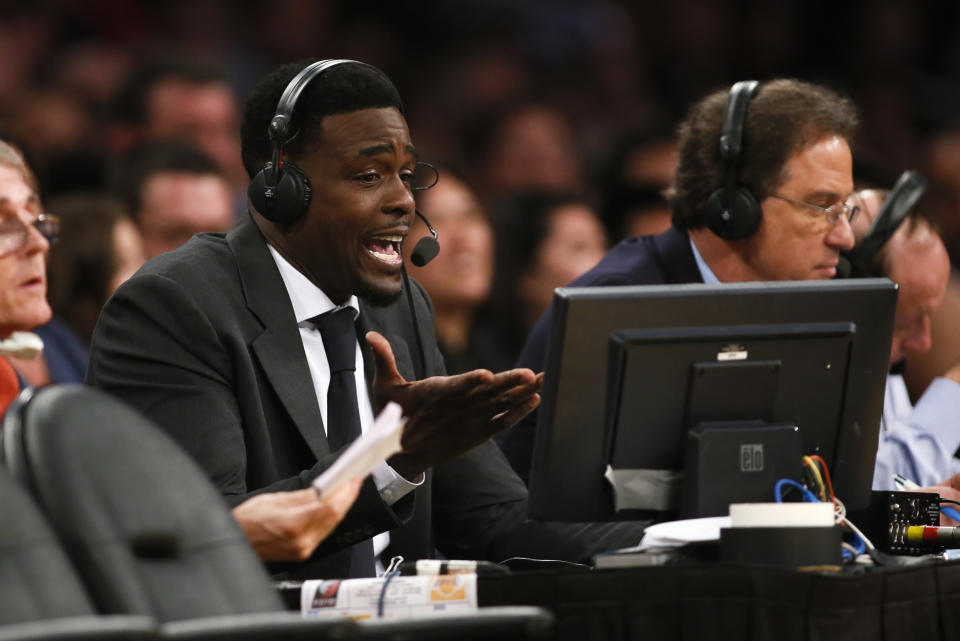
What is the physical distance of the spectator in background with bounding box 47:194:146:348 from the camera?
150 inches

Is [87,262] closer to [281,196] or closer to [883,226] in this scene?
[281,196]

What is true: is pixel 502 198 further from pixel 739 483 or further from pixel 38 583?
pixel 38 583

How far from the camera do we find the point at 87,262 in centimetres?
382

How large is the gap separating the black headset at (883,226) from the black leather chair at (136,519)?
7.16ft

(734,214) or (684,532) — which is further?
(734,214)

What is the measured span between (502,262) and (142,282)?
267cm

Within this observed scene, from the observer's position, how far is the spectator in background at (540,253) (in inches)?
195

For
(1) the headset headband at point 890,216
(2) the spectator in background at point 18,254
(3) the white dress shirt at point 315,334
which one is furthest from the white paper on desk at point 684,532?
(1) the headset headband at point 890,216

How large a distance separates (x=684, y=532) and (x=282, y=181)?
0.98 m

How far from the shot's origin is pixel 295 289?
2.56 metres

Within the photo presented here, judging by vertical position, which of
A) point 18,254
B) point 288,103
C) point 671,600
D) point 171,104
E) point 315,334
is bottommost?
point 671,600

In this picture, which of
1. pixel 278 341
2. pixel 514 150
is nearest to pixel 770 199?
pixel 278 341

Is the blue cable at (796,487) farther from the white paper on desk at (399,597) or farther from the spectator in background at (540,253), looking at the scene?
the spectator in background at (540,253)

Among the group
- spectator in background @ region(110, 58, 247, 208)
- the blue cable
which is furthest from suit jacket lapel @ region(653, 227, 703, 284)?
spectator in background @ region(110, 58, 247, 208)
